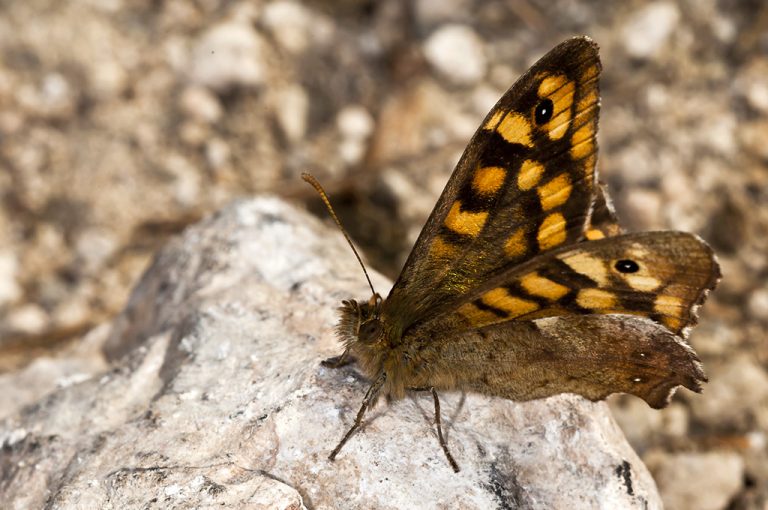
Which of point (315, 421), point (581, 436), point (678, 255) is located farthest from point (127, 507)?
point (678, 255)

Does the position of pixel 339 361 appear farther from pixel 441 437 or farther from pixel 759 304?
pixel 759 304

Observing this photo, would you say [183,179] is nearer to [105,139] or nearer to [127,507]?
[105,139]

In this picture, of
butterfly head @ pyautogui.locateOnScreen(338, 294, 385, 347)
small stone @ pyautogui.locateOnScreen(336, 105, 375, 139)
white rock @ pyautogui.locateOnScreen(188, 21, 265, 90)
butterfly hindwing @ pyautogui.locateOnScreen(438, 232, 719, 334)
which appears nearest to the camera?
butterfly hindwing @ pyautogui.locateOnScreen(438, 232, 719, 334)

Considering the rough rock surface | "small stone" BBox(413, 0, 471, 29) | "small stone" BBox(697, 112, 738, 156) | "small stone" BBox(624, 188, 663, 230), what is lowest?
the rough rock surface

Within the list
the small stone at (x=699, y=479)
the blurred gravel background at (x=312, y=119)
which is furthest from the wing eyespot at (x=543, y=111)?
the blurred gravel background at (x=312, y=119)

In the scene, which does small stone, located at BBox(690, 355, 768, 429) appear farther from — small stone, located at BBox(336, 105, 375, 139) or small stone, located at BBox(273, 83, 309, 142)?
small stone, located at BBox(273, 83, 309, 142)

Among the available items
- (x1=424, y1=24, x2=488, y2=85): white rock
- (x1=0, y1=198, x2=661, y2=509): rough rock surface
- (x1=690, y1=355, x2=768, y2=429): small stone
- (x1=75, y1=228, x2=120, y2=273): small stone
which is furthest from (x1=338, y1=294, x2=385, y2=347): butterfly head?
(x1=424, y1=24, x2=488, y2=85): white rock

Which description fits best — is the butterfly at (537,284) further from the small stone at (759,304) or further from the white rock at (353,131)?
the white rock at (353,131)
